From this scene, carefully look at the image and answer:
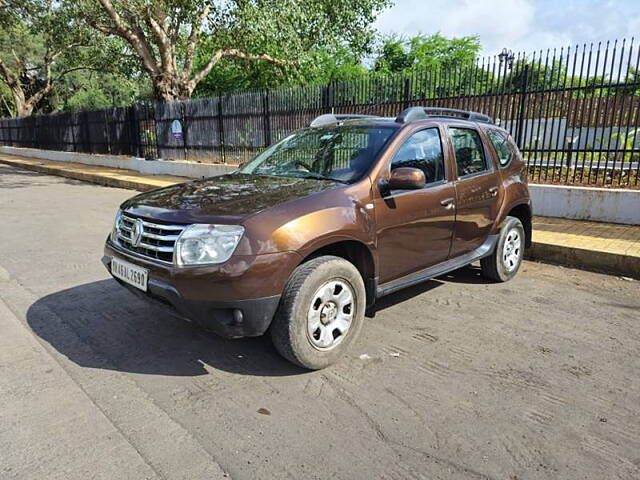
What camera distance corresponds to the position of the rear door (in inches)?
170

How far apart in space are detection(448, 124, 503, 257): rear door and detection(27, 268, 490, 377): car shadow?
86 cm

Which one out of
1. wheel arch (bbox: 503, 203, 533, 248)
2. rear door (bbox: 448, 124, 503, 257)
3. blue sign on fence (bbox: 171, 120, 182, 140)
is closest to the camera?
rear door (bbox: 448, 124, 503, 257)

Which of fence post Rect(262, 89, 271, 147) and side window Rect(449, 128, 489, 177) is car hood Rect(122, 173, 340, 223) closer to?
side window Rect(449, 128, 489, 177)

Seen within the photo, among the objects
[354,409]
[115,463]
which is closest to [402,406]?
[354,409]

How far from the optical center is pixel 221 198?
10.9ft

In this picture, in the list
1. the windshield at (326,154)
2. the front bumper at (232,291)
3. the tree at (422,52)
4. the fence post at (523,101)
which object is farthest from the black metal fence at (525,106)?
the tree at (422,52)

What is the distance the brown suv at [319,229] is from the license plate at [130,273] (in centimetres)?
1

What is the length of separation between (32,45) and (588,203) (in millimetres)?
38398

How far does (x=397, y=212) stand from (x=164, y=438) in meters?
2.24

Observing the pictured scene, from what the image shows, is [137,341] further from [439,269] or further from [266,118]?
[266,118]

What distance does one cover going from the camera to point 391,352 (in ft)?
11.5

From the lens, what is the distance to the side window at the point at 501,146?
4969 mm

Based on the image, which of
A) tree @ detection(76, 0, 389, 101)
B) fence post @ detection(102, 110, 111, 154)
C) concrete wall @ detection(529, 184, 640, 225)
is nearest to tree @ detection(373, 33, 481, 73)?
tree @ detection(76, 0, 389, 101)

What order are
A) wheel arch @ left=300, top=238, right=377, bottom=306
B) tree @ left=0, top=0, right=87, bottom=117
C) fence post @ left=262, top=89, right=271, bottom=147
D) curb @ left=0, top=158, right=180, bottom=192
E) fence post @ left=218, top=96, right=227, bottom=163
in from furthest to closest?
tree @ left=0, top=0, right=87, bottom=117 → fence post @ left=218, top=96, right=227, bottom=163 → curb @ left=0, top=158, right=180, bottom=192 → fence post @ left=262, top=89, right=271, bottom=147 → wheel arch @ left=300, top=238, right=377, bottom=306
